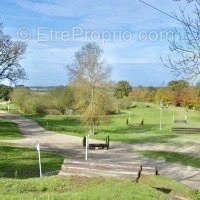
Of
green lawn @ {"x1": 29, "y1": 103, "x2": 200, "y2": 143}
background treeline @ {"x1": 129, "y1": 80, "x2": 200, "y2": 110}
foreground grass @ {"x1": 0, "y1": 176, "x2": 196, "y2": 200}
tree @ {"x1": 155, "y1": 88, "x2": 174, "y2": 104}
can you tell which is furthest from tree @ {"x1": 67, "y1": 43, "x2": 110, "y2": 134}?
tree @ {"x1": 155, "y1": 88, "x2": 174, "y2": 104}

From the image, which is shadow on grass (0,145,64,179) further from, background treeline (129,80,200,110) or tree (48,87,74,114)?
tree (48,87,74,114)

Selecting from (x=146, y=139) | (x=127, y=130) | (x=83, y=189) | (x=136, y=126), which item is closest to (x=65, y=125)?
(x=136, y=126)

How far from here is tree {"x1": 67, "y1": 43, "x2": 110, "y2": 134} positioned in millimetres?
39312

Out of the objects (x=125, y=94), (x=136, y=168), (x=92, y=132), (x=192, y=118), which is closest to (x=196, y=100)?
(x=192, y=118)

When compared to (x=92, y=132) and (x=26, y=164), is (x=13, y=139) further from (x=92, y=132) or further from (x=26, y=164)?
(x=26, y=164)

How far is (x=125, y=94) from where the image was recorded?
106 metres

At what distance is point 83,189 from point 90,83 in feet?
97.9

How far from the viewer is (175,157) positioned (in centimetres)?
2555

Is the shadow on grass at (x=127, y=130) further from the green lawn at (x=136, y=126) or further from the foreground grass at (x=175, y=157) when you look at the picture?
the foreground grass at (x=175, y=157)

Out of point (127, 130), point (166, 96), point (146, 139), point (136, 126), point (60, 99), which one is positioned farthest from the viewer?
point (166, 96)

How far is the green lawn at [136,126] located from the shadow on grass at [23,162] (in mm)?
9642

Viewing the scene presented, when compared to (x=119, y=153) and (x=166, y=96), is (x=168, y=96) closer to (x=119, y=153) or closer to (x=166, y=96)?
(x=166, y=96)

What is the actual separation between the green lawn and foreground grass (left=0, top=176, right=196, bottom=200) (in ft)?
75.1

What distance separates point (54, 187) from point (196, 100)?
56.5 m
